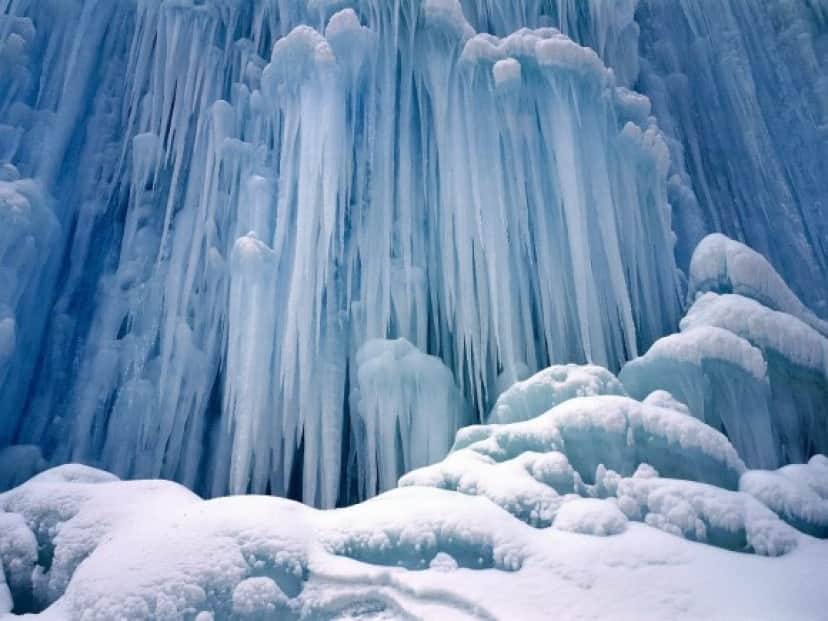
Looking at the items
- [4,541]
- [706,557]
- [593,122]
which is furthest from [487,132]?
[4,541]

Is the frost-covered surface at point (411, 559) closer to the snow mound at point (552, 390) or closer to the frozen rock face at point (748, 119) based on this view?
the snow mound at point (552, 390)

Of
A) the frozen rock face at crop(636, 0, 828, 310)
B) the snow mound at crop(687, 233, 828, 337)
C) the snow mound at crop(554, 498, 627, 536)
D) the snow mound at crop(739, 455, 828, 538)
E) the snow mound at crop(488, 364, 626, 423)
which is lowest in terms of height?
the snow mound at crop(554, 498, 627, 536)

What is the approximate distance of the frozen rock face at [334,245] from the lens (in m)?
8.04

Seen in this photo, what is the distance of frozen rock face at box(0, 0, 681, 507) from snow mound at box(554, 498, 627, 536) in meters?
3.08

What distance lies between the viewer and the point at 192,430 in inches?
347

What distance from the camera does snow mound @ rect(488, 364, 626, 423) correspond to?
6.36 metres

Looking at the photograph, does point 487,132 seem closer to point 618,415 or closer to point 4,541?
point 618,415

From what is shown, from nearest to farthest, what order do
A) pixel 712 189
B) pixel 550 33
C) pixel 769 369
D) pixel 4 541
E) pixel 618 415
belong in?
pixel 4 541 < pixel 618 415 < pixel 769 369 < pixel 550 33 < pixel 712 189

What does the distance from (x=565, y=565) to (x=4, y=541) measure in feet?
12.2

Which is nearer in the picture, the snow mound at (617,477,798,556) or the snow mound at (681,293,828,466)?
the snow mound at (617,477,798,556)

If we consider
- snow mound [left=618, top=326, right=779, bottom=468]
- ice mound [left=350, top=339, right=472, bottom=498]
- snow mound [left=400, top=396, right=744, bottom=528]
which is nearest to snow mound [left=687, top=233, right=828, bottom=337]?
snow mound [left=618, top=326, right=779, bottom=468]

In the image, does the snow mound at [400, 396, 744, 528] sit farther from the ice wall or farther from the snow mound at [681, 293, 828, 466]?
the ice wall

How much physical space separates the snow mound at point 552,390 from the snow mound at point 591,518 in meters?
1.73

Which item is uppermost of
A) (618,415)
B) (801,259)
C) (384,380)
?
(801,259)
